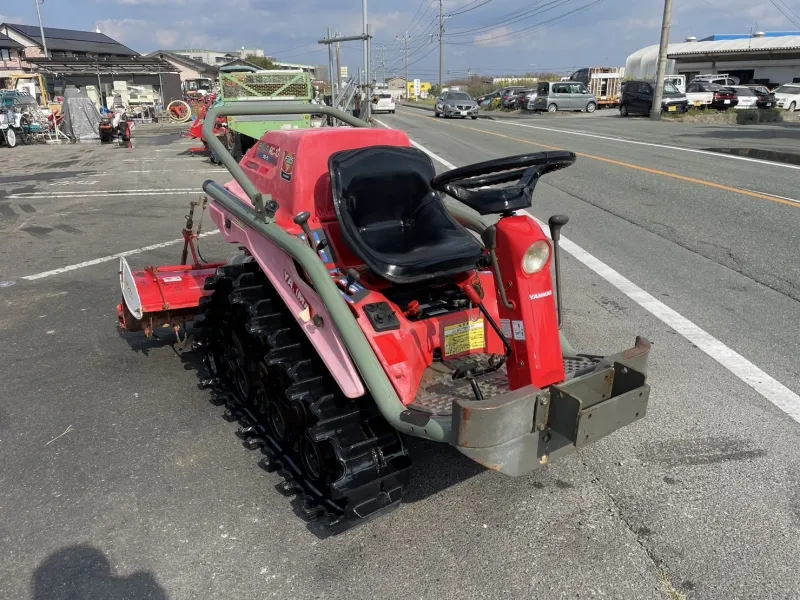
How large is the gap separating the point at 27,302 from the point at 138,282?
2.18m

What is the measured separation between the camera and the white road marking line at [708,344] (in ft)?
12.2

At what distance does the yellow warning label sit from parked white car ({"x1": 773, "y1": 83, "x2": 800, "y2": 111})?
1460 inches

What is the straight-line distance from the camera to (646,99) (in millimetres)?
31531

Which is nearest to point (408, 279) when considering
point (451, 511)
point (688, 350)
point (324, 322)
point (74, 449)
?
point (324, 322)

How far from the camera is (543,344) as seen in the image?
2514 mm

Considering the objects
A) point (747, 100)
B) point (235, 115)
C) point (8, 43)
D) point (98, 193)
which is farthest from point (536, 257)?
point (8, 43)

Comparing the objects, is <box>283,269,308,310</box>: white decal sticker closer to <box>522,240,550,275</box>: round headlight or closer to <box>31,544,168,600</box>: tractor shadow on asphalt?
<box>522,240,550,275</box>: round headlight

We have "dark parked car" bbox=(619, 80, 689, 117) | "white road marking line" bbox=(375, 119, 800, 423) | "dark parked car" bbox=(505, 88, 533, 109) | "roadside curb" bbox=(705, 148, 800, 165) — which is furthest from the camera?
"dark parked car" bbox=(505, 88, 533, 109)

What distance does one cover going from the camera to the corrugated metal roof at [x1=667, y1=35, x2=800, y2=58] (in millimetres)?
48250

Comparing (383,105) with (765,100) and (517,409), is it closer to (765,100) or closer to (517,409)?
(765,100)

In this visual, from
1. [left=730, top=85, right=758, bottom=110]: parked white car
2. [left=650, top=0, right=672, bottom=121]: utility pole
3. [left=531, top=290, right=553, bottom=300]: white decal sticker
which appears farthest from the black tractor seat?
[left=730, top=85, right=758, bottom=110]: parked white car

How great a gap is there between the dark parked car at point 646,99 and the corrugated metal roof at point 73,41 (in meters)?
48.7

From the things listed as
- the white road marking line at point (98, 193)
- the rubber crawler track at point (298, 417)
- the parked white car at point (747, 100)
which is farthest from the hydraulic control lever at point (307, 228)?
the parked white car at point (747, 100)

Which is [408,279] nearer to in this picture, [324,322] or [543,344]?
[324,322]
